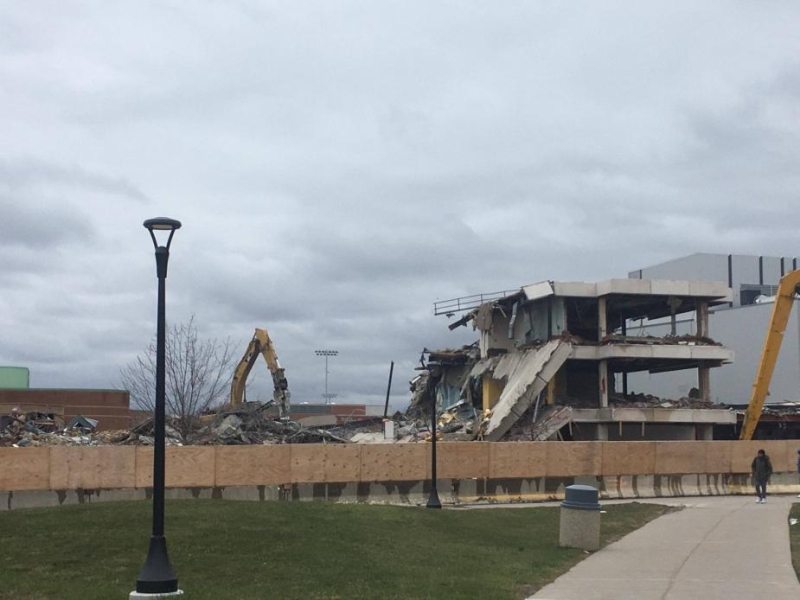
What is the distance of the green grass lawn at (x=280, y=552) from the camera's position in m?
12.6

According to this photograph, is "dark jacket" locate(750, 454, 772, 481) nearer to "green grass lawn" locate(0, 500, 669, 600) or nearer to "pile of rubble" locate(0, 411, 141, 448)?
"green grass lawn" locate(0, 500, 669, 600)

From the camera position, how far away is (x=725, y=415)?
53250mm

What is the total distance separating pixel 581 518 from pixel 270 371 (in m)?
41.1

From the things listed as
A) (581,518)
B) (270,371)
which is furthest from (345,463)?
(270,371)

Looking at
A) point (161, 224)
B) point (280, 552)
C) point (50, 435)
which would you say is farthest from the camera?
point (50, 435)

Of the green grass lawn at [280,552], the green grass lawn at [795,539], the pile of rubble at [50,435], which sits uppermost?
the pile of rubble at [50,435]

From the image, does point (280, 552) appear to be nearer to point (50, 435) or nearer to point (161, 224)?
point (161, 224)

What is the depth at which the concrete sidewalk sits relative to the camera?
13.0 m

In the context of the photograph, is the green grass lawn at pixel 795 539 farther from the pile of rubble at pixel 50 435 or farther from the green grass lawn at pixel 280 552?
the pile of rubble at pixel 50 435

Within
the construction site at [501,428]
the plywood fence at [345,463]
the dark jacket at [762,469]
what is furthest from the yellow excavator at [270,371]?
the dark jacket at [762,469]

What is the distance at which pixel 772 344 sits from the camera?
2028 inches

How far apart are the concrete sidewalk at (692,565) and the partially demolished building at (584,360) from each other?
26.5 metres

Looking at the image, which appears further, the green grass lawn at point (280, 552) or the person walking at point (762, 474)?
the person walking at point (762, 474)

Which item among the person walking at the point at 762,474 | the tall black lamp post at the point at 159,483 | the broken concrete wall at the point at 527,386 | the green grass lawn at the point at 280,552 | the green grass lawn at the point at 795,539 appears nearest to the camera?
the tall black lamp post at the point at 159,483
